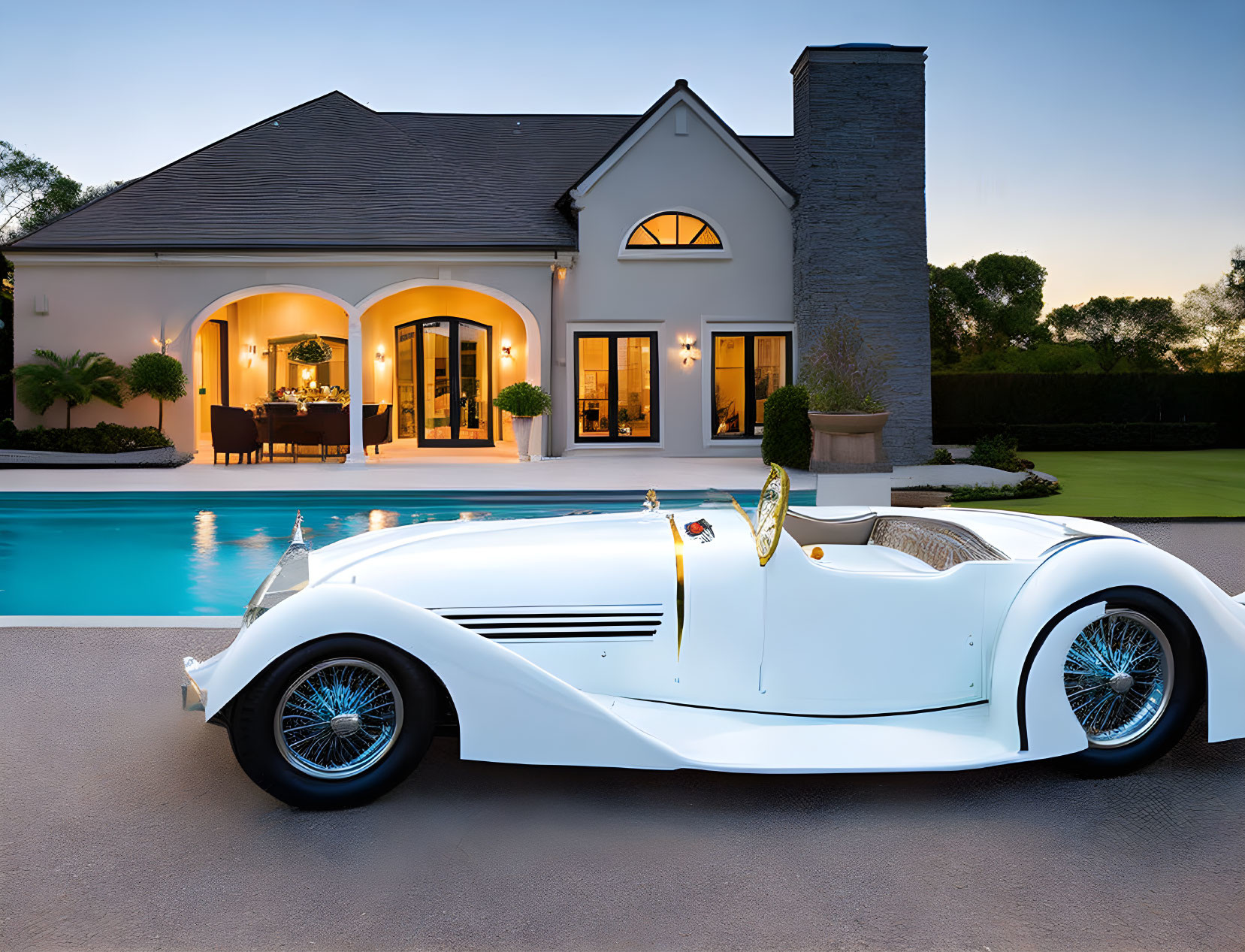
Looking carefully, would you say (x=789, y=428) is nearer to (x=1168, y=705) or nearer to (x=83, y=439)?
(x=83, y=439)

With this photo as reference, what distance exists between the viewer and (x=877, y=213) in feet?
52.9

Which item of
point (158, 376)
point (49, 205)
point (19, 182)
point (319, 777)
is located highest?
point (19, 182)

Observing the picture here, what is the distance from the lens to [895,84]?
16109mm

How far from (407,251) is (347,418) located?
2.91 meters

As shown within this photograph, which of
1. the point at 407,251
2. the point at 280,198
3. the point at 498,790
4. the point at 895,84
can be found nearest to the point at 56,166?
the point at 280,198

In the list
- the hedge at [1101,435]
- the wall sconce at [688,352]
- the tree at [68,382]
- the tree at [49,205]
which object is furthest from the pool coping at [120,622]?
the tree at [49,205]

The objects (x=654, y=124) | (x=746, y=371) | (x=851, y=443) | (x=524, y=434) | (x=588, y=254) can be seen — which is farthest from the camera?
(x=746, y=371)

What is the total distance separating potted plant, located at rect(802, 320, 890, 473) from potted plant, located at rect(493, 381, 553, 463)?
4289mm

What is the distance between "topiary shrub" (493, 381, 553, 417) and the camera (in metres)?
15.4

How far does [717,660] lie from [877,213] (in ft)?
48.0

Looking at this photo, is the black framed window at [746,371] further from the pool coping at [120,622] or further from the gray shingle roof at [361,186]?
the pool coping at [120,622]

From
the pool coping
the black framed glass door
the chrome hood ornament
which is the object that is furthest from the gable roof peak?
the chrome hood ornament

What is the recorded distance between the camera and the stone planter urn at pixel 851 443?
43.6ft

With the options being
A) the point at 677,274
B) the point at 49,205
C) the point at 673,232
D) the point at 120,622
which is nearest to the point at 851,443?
the point at 677,274
